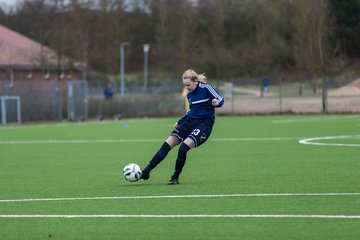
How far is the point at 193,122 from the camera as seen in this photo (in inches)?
599

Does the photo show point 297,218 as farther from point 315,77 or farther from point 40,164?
point 315,77

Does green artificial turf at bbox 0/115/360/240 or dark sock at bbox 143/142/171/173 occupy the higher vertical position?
dark sock at bbox 143/142/171/173

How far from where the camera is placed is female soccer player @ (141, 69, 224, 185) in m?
14.9

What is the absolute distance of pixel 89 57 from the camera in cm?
7350

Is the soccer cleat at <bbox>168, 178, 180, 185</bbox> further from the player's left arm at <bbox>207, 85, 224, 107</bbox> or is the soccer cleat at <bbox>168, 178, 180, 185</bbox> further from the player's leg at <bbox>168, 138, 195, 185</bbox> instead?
the player's left arm at <bbox>207, 85, 224, 107</bbox>

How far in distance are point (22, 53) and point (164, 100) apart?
15.3 metres

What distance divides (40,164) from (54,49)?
44.9 metres

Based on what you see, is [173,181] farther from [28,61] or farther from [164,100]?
[28,61]

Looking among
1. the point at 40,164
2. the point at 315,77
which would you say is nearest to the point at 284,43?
the point at 315,77

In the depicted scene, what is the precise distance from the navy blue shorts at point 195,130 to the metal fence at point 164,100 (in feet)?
108

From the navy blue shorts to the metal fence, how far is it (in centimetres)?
3290

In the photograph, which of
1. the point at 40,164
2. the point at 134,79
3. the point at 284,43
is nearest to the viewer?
the point at 40,164

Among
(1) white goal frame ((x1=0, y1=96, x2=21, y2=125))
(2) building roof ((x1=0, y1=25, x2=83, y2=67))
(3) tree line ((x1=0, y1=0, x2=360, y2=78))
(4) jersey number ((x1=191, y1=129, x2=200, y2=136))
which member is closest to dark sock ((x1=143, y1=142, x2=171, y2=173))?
(4) jersey number ((x1=191, y1=129, x2=200, y2=136))

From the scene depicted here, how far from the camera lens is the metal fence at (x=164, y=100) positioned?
161 ft
